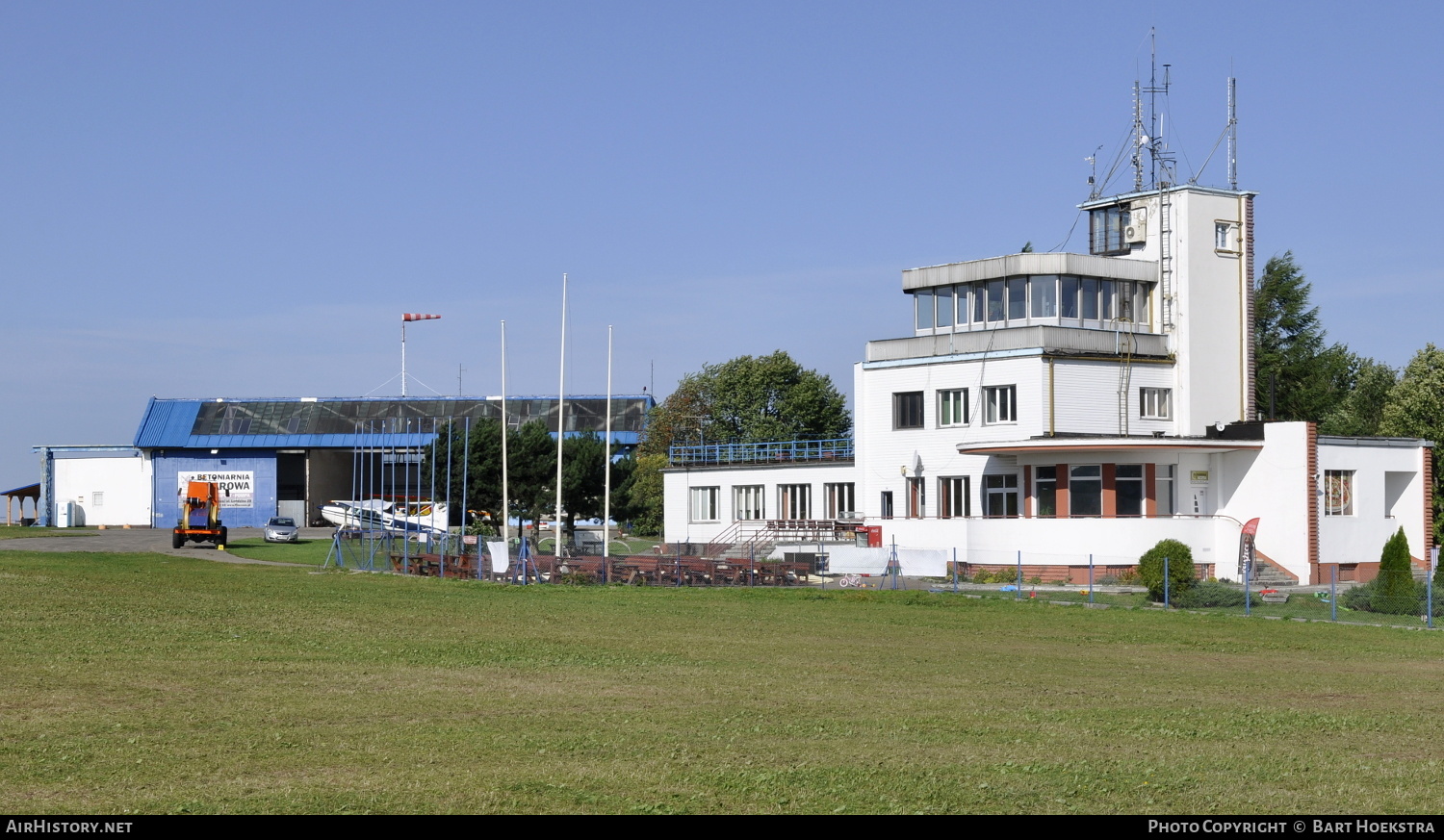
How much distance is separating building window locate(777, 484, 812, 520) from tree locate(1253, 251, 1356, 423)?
32.3m

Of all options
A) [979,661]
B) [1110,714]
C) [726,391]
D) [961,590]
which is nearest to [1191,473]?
[961,590]

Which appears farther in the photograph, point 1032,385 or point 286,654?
point 1032,385

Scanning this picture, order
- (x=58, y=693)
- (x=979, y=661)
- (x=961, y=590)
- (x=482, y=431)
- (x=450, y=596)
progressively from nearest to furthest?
1. (x=58, y=693)
2. (x=979, y=661)
3. (x=450, y=596)
4. (x=961, y=590)
5. (x=482, y=431)

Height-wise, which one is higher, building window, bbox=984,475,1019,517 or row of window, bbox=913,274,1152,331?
row of window, bbox=913,274,1152,331

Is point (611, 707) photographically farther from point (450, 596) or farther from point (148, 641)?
point (450, 596)

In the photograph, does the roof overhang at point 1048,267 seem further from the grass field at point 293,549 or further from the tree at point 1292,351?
the tree at point 1292,351

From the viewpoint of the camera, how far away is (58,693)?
1698 cm

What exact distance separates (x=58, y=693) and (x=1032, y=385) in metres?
38.0

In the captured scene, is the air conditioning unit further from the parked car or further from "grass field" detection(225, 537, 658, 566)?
the parked car

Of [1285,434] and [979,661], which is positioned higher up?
[1285,434]

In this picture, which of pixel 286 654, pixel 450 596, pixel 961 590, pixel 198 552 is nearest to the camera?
pixel 286 654

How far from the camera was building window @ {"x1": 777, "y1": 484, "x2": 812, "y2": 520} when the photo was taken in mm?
61688

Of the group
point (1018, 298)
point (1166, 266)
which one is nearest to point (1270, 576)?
point (1166, 266)

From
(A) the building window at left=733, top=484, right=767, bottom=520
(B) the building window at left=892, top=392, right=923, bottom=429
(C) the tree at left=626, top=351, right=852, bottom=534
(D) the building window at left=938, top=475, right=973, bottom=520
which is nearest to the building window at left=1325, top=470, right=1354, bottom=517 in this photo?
(D) the building window at left=938, top=475, right=973, bottom=520
